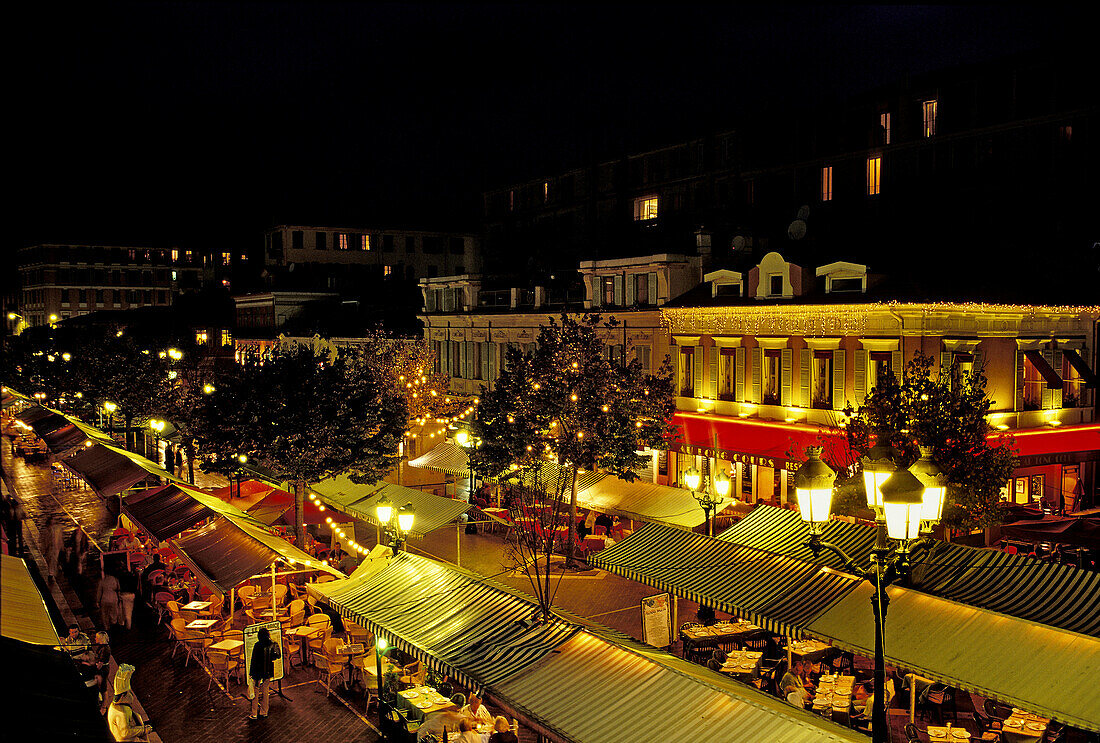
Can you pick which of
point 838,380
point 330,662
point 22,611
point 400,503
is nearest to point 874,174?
point 838,380

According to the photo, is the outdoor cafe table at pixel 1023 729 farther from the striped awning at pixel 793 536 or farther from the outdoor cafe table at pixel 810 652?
the outdoor cafe table at pixel 810 652

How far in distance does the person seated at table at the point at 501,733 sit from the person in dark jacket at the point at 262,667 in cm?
410

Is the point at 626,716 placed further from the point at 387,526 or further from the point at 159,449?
the point at 159,449

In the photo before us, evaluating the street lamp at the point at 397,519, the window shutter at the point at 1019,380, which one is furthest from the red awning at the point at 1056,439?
the street lamp at the point at 397,519

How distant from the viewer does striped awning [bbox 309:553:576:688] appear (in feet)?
40.1

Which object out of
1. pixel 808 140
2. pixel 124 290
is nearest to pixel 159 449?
pixel 808 140

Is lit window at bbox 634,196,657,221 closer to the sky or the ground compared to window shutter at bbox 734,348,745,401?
closer to the sky

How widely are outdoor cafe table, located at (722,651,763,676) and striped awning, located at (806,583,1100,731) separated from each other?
7.37ft

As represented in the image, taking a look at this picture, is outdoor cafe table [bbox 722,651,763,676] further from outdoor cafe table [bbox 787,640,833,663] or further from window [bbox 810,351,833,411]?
window [bbox 810,351,833,411]

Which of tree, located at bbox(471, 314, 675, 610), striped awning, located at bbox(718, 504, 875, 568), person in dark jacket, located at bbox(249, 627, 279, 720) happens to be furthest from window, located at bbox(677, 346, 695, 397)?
person in dark jacket, located at bbox(249, 627, 279, 720)

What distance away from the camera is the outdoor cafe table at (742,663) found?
16.5 m

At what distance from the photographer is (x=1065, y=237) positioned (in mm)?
37000

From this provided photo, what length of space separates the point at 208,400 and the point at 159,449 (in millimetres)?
25092

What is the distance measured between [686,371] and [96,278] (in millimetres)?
93229
